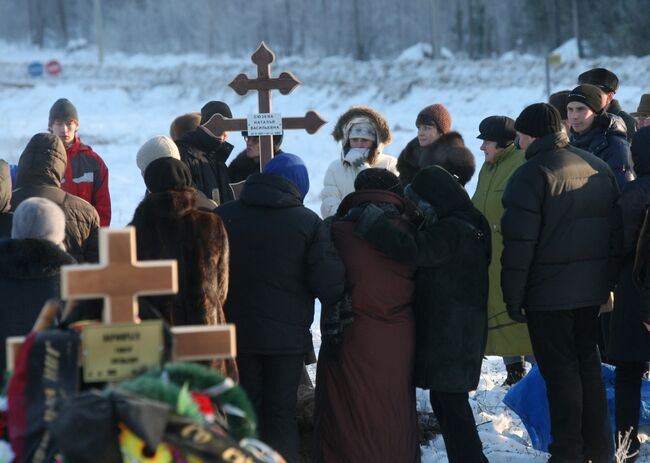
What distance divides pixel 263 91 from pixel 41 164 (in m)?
1.78

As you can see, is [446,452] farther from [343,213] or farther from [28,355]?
[28,355]

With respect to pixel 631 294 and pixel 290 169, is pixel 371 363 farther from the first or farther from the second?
pixel 631 294

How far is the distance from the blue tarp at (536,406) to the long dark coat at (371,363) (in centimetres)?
71

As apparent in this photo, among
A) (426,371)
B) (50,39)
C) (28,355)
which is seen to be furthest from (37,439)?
(50,39)

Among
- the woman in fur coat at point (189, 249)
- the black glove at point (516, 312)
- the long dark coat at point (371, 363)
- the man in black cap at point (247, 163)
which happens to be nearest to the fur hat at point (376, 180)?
the long dark coat at point (371, 363)

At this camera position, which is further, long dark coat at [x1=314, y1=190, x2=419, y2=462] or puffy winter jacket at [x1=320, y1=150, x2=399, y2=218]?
puffy winter jacket at [x1=320, y1=150, x2=399, y2=218]

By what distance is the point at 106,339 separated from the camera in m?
2.72

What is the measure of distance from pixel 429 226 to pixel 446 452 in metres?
1.22

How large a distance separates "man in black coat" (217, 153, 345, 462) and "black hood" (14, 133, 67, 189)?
3.62ft

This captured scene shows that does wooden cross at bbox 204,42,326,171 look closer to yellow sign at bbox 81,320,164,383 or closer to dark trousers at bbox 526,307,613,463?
dark trousers at bbox 526,307,613,463

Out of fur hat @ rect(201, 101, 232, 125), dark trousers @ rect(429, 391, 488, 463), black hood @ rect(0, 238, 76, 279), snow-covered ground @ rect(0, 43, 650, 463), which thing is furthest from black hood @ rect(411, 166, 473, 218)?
snow-covered ground @ rect(0, 43, 650, 463)

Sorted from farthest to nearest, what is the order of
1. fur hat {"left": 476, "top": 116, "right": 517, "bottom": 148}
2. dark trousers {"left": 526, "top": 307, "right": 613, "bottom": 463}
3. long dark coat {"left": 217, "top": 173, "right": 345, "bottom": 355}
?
1. fur hat {"left": 476, "top": 116, "right": 517, "bottom": 148}
2. dark trousers {"left": 526, "top": 307, "right": 613, "bottom": 463}
3. long dark coat {"left": 217, "top": 173, "right": 345, "bottom": 355}

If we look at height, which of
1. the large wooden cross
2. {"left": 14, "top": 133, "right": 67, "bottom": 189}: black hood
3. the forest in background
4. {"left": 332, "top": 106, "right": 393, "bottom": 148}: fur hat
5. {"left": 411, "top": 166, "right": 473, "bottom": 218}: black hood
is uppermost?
the forest in background

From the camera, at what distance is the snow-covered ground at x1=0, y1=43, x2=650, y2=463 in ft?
70.2
